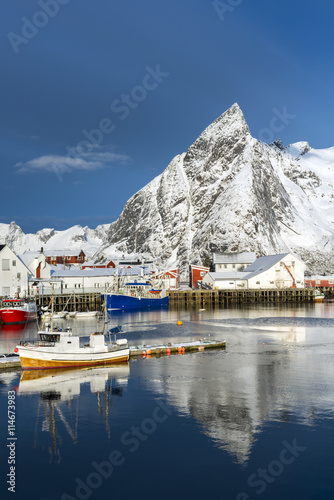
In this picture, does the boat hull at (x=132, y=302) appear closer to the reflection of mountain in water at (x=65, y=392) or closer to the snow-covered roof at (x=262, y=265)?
the snow-covered roof at (x=262, y=265)

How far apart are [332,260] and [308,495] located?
18895cm

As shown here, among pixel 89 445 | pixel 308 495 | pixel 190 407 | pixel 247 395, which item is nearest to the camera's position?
pixel 308 495

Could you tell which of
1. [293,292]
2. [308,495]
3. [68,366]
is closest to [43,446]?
[308,495]

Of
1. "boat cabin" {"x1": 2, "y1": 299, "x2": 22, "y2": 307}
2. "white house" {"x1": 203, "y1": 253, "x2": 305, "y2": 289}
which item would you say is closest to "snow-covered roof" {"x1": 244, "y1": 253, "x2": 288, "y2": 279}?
"white house" {"x1": 203, "y1": 253, "x2": 305, "y2": 289}

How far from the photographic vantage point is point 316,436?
21.9 meters

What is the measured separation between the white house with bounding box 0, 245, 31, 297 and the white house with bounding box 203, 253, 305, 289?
48.4 meters

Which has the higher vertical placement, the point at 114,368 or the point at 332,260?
the point at 332,260

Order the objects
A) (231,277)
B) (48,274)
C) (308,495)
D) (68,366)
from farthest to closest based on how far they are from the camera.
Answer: (231,277) < (48,274) < (68,366) < (308,495)

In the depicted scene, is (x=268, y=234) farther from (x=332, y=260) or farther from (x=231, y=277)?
(x=231, y=277)

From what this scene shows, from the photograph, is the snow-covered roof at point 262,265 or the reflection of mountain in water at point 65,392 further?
the snow-covered roof at point 262,265

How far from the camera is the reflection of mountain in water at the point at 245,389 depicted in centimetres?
2352

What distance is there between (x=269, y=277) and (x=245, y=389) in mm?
91660

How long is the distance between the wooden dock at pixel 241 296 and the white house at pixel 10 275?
36456 mm

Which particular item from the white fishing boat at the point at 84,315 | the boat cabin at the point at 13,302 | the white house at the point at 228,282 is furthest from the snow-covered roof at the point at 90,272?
the boat cabin at the point at 13,302
